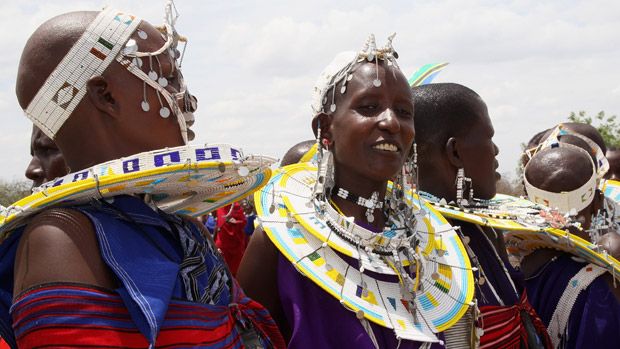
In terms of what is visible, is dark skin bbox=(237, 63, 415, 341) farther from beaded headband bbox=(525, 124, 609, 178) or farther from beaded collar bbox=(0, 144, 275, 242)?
beaded headband bbox=(525, 124, 609, 178)

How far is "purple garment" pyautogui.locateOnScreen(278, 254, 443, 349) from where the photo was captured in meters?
2.38

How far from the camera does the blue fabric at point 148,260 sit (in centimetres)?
158

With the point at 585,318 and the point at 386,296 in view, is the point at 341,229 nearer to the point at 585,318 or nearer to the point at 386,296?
the point at 386,296

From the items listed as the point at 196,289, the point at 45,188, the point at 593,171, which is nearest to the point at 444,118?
the point at 593,171

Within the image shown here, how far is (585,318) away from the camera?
3.34 meters

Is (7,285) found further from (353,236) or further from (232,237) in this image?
(232,237)

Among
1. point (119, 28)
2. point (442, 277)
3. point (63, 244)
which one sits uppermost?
point (119, 28)

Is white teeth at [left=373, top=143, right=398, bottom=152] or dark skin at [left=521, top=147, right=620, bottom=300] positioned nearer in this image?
white teeth at [left=373, top=143, right=398, bottom=152]

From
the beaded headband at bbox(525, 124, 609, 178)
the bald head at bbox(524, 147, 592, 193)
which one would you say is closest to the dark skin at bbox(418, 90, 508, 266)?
the bald head at bbox(524, 147, 592, 193)

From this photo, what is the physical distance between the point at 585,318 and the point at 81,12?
2.72 m

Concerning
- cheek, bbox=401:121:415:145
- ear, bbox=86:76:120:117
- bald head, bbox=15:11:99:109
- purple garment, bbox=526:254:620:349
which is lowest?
purple garment, bbox=526:254:620:349

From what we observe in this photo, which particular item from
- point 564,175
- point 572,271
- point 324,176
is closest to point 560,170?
point 564,175

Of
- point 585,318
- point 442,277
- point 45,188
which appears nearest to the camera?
point 45,188

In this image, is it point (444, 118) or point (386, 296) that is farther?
point (444, 118)
